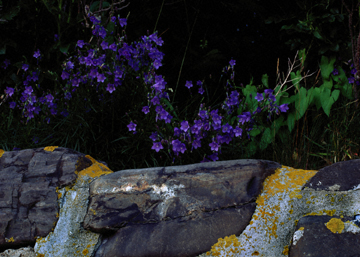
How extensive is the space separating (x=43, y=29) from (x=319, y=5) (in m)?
2.55

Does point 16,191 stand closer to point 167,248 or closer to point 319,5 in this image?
point 167,248

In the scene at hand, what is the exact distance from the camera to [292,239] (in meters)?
1.19

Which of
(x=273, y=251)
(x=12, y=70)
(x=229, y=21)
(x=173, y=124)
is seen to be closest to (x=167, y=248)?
(x=273, y=251)

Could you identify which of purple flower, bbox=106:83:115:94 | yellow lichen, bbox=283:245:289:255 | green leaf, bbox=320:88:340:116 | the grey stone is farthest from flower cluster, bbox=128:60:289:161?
yellow lichen, bbox=283:245:289:255

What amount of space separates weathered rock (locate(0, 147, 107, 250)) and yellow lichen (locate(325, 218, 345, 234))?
1.10 metres

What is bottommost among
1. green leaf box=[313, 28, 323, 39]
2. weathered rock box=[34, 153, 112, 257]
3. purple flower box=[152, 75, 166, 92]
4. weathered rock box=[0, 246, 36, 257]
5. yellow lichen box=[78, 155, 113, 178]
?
weathered rock box=[0, 246, 36, 257]

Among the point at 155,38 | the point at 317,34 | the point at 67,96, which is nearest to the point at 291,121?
the point at 317,34

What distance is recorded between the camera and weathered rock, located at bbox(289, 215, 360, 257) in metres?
1.10

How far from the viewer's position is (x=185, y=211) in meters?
1.36

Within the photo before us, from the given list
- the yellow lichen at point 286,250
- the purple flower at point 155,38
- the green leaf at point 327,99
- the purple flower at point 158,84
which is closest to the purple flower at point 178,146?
the purple flower at point 158,84

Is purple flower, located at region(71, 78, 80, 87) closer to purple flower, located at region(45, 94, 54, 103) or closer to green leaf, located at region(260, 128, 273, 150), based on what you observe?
purple flower, located at region(45, 94, 54, 103)

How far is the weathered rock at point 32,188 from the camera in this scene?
1465 millimetres

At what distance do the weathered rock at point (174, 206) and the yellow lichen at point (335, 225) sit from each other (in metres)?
0.30

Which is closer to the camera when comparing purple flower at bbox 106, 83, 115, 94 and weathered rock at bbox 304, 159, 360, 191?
weathered rock at bbox 304, 159, 360, 191
